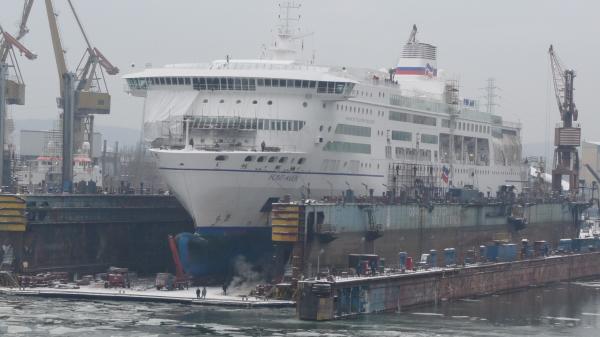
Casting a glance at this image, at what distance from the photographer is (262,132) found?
217ft

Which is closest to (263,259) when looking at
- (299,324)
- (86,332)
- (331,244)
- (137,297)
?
(331,244)

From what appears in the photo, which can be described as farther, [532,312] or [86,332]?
[532,312]

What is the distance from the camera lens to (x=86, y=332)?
50.8m

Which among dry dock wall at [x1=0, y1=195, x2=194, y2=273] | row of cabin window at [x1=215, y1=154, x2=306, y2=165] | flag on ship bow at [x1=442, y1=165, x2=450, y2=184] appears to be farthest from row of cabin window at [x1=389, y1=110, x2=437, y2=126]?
dry dock wall at [x1=0, y1=195, x2=194, y2=273]

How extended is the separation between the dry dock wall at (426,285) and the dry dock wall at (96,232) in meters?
16.7

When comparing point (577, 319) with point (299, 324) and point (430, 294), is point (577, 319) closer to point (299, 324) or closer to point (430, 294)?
point (430, 294)

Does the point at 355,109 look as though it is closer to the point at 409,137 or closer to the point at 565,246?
the point at 409,137

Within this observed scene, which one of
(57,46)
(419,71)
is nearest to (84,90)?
(57,46)

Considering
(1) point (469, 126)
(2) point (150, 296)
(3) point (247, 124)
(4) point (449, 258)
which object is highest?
(1) point (469, 126)

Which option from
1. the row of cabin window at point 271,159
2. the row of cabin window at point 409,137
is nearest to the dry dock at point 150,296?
the row of cabin window at point 271,159

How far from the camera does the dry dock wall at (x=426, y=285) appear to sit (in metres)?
55.9

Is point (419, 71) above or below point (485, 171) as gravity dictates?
above

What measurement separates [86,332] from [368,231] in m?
21.7

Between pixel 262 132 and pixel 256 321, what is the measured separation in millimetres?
14053
